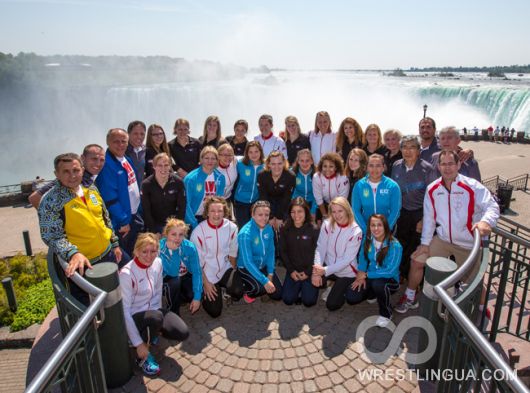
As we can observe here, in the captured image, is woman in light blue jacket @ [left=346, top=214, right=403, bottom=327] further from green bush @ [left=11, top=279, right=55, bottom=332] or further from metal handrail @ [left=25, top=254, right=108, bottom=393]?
green bush @ [left=11, top=279, right=55, bottom=332]

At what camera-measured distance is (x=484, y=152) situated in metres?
35.8

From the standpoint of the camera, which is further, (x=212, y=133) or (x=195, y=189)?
(x=212, y=133)

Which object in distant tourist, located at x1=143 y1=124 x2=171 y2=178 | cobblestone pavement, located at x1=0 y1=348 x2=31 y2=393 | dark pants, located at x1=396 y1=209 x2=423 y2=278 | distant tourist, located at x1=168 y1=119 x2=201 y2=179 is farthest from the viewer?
cobblestone pavement, located at x1=0 y1=348 x2=31 y2=393

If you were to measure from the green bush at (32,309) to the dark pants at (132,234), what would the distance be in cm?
694

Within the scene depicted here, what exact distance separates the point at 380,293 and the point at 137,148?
488cm

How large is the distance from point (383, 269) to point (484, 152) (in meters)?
37.0

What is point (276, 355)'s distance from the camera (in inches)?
175

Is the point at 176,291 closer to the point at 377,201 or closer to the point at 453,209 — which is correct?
the point at 377,201

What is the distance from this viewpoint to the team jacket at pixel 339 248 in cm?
545

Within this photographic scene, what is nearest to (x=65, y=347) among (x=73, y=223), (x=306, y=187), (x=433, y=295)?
(x=73, y=223)

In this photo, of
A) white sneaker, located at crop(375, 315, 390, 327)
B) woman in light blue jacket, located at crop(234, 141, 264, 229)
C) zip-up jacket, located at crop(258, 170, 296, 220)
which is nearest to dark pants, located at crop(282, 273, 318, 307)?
white sneaker, located at crop(375, 315, 390, 327)

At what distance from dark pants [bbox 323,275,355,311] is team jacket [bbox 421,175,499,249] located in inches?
59.3

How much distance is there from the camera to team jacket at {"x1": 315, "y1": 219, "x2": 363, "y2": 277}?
5.45 metres

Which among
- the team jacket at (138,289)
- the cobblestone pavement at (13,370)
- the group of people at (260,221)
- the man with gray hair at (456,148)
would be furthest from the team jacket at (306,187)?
the cobblestone pavement at (13,370)
